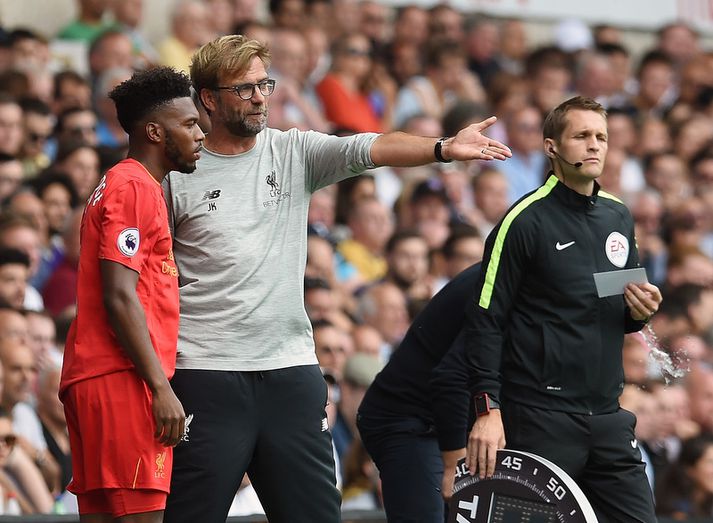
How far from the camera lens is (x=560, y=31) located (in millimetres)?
15195

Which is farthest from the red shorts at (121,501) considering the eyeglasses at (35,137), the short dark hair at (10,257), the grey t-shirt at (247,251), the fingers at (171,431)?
the eyeglasses at (35,137)

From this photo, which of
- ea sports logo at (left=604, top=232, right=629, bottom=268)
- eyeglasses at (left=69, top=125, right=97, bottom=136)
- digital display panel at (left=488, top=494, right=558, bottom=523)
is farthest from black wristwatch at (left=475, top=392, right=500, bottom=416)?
eyeglasses at (left=69, top=125, right=97, bottom=136)

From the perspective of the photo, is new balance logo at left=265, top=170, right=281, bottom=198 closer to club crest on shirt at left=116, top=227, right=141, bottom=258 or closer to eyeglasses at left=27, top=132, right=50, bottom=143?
club crest on shirt at left=116, top=227, right=141, bottom=258

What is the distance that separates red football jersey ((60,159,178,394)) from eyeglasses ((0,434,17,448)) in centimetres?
276

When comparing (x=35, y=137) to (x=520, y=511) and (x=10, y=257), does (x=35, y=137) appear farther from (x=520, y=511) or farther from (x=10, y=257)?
(x=520, y=511)

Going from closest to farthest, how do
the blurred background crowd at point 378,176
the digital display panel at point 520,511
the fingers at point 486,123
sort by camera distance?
the fingers at point 486,123 → the digital display panel at point 520,511 → the blurred background crowd at point 378,176

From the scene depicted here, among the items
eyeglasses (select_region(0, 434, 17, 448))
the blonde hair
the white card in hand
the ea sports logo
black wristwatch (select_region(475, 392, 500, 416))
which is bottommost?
eyeglasses (select_region(0, 434, 17, 448))

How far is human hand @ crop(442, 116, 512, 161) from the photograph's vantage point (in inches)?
206

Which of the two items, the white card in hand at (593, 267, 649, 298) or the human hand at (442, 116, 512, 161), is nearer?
the human hand at (442, 116, 512, 161)

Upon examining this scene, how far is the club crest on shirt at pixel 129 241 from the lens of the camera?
4945 millimetres

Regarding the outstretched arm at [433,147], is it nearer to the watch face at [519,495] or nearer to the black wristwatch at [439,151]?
the black wristwatch at [439,151]

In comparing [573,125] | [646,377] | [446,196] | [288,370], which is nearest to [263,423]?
[288,370]

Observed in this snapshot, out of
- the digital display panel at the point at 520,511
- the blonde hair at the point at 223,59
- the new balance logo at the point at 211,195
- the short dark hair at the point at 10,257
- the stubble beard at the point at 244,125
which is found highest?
the blonde hair at the point at 223,59

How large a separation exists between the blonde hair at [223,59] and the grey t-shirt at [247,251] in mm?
285
